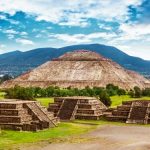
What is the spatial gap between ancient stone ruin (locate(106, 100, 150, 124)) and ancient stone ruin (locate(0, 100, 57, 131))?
11.1m

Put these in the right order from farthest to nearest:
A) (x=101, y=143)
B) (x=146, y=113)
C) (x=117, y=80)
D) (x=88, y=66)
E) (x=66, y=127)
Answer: (x=88, y=66) < (x=117, y=80) < (x=146, y=113) < (x=66, y=127) < (x=101, y=143)

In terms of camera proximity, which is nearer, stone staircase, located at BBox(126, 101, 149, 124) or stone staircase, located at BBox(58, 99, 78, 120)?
stone staircase, located at BBox(126, 101, 149, 124)

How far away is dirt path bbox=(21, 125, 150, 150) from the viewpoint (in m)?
40.2

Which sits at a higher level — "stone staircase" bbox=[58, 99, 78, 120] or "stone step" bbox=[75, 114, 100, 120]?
"stone staircase" bbox=[58, 99, 78, 120]

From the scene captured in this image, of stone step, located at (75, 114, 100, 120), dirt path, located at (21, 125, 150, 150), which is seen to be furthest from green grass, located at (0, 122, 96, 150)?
stone step, located at (75, 114, 100, 120)

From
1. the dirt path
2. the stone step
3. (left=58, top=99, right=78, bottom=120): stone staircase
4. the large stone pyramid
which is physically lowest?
the dirt path

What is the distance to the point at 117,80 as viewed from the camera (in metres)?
160

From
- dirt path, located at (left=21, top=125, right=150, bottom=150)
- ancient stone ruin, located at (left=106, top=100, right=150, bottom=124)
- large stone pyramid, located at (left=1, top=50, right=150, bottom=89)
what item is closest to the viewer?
dirt path, located at (left=21, top=125, right=150, bottom=150)

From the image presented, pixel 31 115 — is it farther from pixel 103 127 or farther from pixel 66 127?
pixel 103 127

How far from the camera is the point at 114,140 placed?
45.1 m

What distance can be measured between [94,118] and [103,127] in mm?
8876

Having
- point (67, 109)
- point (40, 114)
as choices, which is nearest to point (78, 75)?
point (67, 109)

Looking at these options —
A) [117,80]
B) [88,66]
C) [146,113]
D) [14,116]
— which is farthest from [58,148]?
[88,66]

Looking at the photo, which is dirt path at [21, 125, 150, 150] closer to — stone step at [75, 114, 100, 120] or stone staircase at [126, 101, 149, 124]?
stone staircase at [126, 101, 149, 124]
